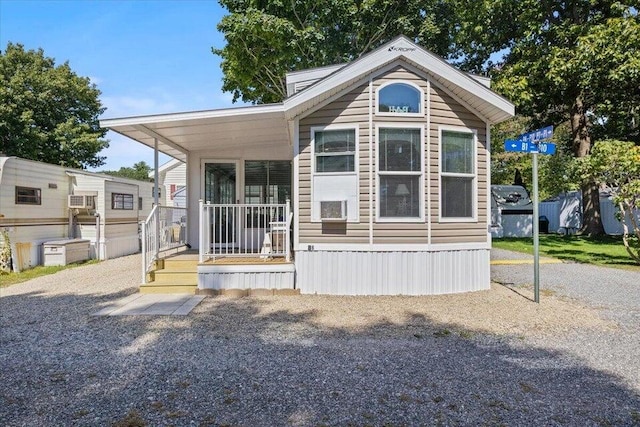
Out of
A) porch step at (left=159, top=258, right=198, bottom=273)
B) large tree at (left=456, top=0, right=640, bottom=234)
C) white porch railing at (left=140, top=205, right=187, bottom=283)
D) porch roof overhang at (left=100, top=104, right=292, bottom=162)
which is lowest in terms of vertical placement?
porch step at (left=159, top=258, right=198, bottom=273)

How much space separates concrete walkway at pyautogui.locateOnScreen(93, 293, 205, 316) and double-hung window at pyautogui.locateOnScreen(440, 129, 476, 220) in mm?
4312

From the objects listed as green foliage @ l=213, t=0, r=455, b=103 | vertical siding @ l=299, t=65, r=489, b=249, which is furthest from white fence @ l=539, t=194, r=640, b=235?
vertical siding @ l=299, t=65, r=489, b=249

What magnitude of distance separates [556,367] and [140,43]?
13.7 meters

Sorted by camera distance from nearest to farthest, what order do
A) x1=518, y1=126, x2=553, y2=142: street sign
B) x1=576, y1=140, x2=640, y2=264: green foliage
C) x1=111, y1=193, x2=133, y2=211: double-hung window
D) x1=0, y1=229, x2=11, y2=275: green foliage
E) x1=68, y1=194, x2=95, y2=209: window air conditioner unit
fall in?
x1=518, y1=126, x2=553, y2=142: street sign → x1=576, y1=140, x2=640, y2=264: green foliage → x1=0, y1=229, x2=11, y2=275: green foliage → x1=68, y1=194, x2=95, y2=209: window air conditioner unit → x1=111, y1=193, x2=133, y2=211: double-hung window

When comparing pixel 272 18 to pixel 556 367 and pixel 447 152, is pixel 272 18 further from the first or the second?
pixel 556 367

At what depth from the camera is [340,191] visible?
637cm

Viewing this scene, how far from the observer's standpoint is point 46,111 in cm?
2062

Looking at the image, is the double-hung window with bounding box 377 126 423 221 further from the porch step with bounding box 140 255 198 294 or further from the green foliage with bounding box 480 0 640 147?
the green foliage with bounding box 480 0 640 147

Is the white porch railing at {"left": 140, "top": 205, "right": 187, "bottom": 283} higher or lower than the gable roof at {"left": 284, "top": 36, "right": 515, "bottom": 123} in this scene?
lower

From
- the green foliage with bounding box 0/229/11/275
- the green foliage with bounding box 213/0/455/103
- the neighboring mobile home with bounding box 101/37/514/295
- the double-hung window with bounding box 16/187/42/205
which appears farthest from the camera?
the green foliage with bounding box 213/0/455/103

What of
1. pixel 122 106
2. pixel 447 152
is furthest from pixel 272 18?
pixel 122 106

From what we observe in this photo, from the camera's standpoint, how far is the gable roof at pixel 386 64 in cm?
613

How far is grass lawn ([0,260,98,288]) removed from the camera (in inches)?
332

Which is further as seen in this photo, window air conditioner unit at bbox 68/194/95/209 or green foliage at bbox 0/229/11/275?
window air conditioner unit at bbox 68/194/95/209
